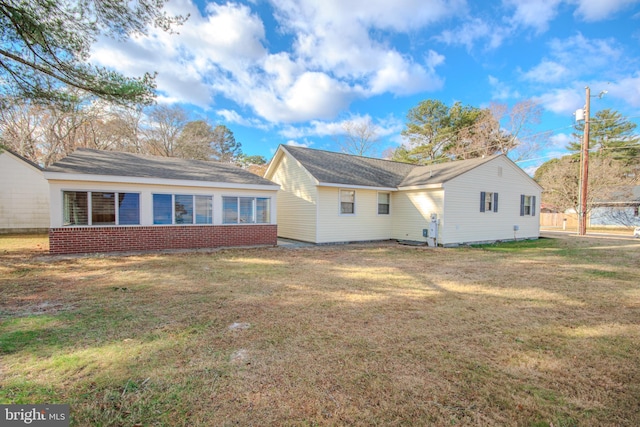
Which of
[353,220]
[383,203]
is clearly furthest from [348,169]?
[353,220]

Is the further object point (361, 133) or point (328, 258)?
point (361, 133)

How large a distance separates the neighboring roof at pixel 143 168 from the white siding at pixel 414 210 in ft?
21.5

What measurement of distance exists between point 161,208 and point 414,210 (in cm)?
1051

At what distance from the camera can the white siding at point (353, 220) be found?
41.0 ft

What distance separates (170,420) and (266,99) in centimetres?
2282

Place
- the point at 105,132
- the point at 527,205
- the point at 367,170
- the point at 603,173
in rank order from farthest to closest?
the point at 105,132 < the point at 603,173 < the point at 527,205 < the point at 367,170

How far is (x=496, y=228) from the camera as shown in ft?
47.4

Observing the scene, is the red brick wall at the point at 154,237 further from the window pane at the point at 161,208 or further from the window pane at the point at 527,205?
the window pane at the point at 527,205

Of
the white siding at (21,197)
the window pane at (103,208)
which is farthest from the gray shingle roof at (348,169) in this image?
the white siding at (21,197)

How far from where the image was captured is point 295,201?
45.4 feet

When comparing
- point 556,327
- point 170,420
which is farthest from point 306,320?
point 556,327

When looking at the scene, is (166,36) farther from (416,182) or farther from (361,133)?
(361,133)

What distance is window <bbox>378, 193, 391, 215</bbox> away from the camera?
46.4ft

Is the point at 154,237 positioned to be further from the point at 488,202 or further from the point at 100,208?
the point at 488,202
